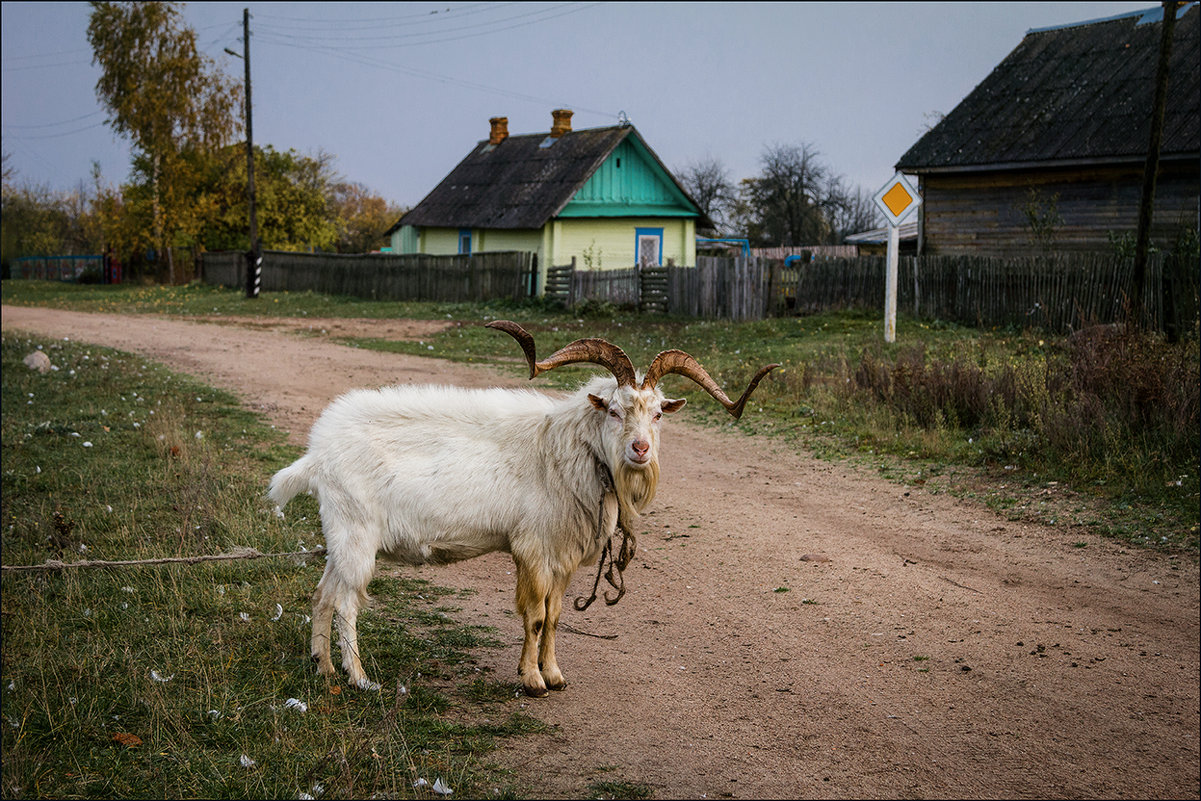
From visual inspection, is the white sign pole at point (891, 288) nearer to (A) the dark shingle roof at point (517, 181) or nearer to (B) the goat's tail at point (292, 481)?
(B) the goat's tail at point (292, 481)

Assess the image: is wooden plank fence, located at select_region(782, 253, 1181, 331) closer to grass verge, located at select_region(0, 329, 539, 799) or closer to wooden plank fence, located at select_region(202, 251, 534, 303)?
wooden plank fence, located at select_region(202, 251, 534, 303)

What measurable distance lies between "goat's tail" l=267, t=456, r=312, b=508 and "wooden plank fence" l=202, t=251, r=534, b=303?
27012 mm

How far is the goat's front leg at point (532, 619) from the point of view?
5316 millimetres

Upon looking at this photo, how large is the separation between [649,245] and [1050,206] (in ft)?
52.6

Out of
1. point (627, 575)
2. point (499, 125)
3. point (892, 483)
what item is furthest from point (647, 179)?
point (627, 575)

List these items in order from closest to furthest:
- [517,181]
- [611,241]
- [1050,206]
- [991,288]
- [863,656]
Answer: [863,656] → [991,288] → [1050,206] → [611,241] → [517,181]

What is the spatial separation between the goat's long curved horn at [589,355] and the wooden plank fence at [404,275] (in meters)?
26.9

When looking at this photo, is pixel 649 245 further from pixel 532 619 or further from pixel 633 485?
pixel 532 619

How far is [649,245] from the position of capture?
38.0 m

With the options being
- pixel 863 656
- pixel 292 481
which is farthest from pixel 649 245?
pixel 292 481

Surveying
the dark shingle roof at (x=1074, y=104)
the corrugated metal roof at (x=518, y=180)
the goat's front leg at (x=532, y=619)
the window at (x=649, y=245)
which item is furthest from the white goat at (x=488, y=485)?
the window at (x=649, y=245)

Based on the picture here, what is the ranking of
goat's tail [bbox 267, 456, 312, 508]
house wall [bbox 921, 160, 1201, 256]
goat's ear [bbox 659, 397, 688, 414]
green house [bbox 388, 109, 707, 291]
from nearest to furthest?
goat's tail [bbox 267, 456, 312, 508], goat's ear [bbox 659, 397, 688, 414], house wall [bbox 921, 160, 1201, 256], green house [bbox 388, 109, 707, 291]

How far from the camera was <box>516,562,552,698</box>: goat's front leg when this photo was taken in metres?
5.32

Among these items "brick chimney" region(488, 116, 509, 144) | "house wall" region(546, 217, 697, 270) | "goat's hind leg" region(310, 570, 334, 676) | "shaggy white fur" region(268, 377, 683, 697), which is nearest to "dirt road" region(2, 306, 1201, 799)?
"shaggy white fur" region(268, 377, 683, 697)
